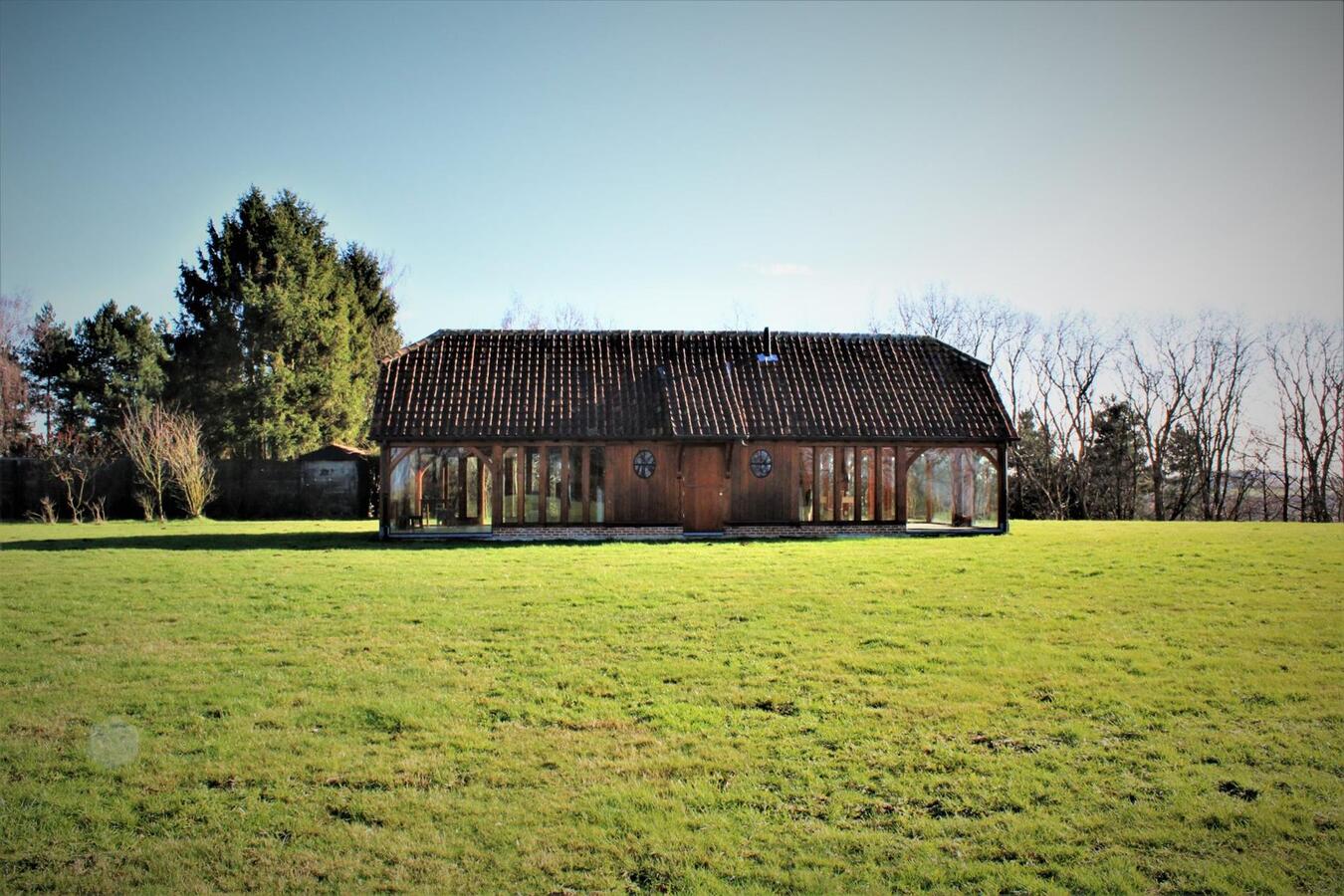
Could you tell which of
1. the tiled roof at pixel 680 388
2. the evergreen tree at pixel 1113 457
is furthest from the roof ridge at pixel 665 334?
the evergreen tree at pixel 1113 457

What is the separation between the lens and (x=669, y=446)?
24.8 meters

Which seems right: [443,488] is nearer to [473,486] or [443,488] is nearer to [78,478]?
[473,486]

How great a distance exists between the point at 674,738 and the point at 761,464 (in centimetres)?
1817

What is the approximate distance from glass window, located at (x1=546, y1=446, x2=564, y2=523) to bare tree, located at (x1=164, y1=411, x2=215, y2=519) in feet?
42.5

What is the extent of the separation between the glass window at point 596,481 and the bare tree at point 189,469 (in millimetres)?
13914

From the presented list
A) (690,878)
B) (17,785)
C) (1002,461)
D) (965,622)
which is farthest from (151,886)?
(1002,461)

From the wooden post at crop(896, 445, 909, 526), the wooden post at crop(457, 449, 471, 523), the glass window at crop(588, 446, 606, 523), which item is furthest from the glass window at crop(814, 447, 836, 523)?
the wooden post at crop(457, 449, 471, 523)

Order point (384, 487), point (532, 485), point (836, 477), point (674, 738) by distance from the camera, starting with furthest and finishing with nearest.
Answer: point (836, 477)
point (532, 485)
point (384, 487)
point (674, 738)

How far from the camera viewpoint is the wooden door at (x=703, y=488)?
24672 mm

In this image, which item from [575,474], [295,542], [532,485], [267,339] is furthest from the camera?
[267,339]

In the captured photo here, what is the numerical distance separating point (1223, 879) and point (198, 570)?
15877mm

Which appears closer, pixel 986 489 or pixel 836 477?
pixel 836 477

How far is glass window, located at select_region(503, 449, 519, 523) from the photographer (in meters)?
24.5

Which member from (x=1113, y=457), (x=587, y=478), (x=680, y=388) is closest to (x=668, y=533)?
(x=587, y=478)
